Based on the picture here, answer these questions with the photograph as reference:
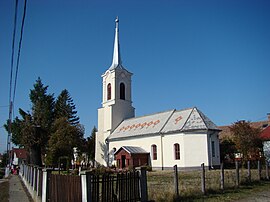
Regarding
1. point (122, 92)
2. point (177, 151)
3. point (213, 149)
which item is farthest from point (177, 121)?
point (122, 92)

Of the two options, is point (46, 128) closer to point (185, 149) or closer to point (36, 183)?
point (185, 149)

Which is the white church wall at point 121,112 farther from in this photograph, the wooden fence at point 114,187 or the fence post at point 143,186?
the wooden fence at point 114,187

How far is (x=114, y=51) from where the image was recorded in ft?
168

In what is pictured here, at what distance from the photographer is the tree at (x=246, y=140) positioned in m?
31.9

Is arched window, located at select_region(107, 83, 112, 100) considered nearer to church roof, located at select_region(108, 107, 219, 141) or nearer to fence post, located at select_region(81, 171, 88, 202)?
church roof, located at select_region(108, 107, 219, 141)

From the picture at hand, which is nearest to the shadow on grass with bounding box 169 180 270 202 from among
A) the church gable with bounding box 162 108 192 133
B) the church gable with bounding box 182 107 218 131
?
the church gable with bounding box 182 107 218 131

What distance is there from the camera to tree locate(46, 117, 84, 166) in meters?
43.4

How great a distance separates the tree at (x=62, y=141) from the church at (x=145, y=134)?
3.81 m

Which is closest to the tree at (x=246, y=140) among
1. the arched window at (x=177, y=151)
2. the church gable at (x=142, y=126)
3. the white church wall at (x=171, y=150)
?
the white church wall at (x=171, y=150)

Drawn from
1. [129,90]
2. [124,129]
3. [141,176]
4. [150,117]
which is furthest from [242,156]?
[141,176]

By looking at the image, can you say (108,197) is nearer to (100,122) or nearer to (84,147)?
(100,122)

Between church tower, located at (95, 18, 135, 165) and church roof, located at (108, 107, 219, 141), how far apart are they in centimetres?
180

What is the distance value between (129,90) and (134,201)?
3900 centimetres

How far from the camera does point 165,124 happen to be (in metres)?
36.2
